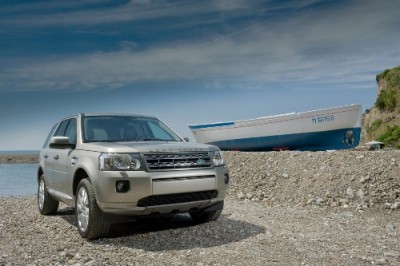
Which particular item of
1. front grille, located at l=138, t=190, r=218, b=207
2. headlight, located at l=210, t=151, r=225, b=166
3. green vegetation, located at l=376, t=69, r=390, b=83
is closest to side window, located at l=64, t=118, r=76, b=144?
front grille, located at l=138, t=190, r=218, b=207

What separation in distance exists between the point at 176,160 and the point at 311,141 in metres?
20.7

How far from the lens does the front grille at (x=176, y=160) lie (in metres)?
6.11

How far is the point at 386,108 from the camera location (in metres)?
59.4

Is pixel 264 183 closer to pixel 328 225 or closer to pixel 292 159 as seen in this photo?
pixel 292 159

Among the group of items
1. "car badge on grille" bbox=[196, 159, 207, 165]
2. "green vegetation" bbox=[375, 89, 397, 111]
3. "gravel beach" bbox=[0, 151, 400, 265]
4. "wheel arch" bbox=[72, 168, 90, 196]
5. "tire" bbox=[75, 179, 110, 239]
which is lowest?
"gravel beach" bbox=[0, 151, 400, 265]

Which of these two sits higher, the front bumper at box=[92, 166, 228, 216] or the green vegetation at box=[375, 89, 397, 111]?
the green vegetation at box=[375, 89, 397, 111]

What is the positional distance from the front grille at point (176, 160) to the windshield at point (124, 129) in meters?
1.27

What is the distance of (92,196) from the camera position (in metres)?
6.21

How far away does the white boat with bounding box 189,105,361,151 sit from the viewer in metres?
24.7

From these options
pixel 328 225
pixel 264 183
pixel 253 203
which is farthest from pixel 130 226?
pixel 264 183

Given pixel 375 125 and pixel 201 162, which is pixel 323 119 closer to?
pixel 201 162

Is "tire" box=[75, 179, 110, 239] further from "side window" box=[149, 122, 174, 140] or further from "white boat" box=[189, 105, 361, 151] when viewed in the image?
"white boat" box=[189, 105, 361, 151]

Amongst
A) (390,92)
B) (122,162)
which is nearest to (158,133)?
(122,162)

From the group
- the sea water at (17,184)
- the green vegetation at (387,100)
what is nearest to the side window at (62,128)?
the sea water at (17,184)
